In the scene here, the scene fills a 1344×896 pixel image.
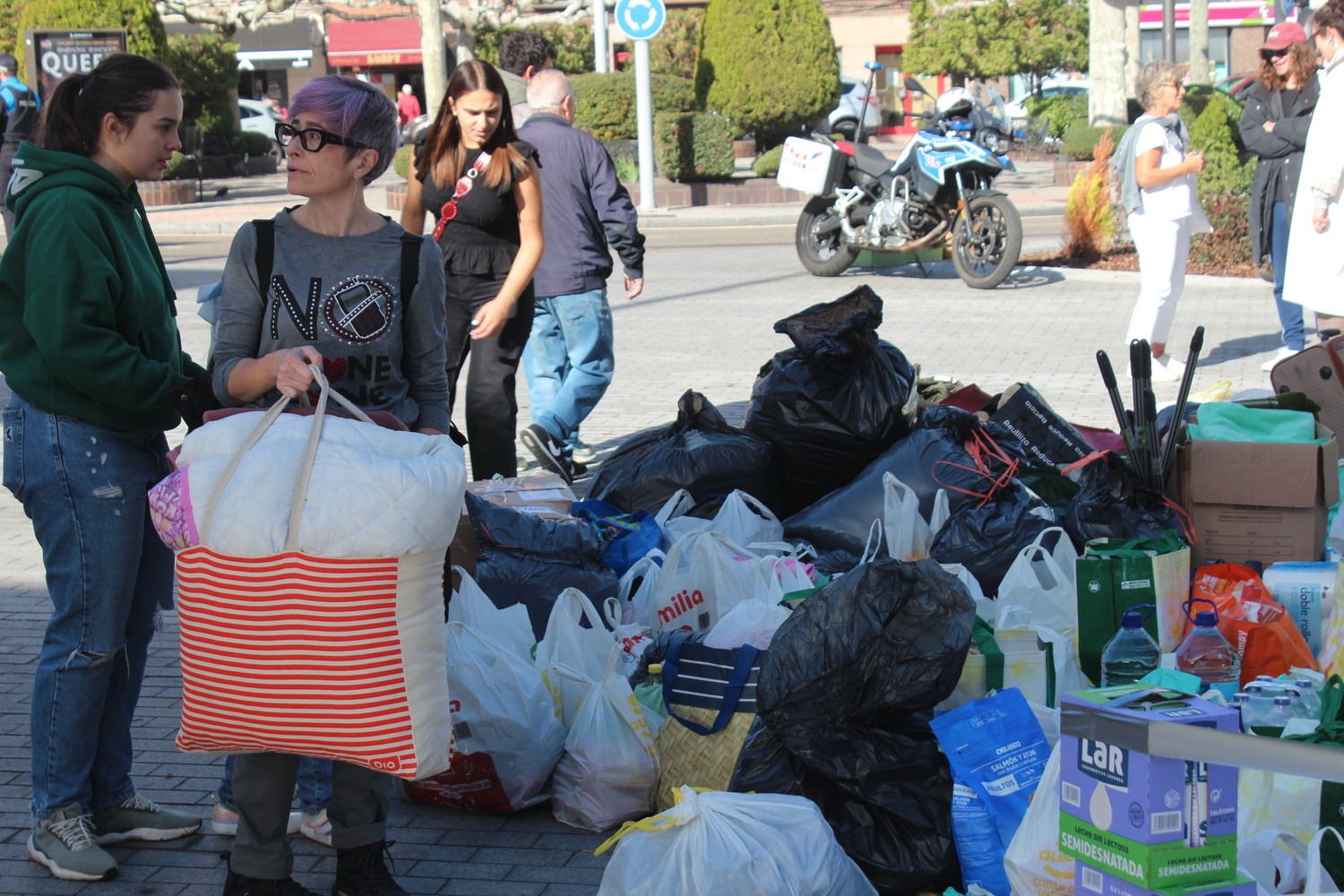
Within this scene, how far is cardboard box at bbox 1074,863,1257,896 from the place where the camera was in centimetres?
259

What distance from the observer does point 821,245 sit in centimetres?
1430

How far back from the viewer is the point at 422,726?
9.62 feet

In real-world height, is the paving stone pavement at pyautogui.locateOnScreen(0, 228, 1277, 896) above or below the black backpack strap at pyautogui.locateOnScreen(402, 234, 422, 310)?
below

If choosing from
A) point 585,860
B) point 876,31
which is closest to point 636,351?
point 585,860

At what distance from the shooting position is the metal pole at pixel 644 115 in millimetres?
20312

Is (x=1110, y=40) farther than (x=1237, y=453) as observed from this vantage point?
Yes

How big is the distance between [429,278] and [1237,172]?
12.1m

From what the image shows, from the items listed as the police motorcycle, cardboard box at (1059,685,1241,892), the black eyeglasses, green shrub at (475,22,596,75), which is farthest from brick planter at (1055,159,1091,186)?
cardboard box at (1059,685,1241,892)

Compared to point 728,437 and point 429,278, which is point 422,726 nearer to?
point 429,278

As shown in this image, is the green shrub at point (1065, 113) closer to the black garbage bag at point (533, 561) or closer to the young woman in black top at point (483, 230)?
the young woman in black top at point (483, 230)

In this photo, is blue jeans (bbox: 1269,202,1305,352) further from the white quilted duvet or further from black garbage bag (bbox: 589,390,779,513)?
the white quilted duvet

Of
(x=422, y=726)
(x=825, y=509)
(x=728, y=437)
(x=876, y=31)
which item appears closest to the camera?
(x=422, y=726)

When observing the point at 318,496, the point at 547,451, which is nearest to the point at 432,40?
the point at 547,451

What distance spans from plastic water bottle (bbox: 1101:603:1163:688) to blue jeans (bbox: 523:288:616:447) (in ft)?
11.1
